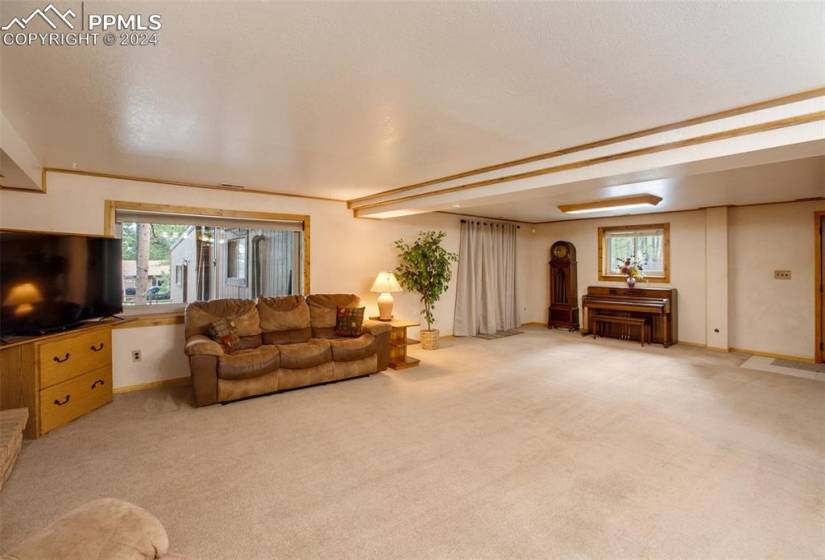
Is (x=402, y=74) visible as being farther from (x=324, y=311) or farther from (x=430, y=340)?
(x=430, y=340)

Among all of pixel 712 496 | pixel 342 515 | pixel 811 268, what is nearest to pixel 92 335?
pixel 342 515

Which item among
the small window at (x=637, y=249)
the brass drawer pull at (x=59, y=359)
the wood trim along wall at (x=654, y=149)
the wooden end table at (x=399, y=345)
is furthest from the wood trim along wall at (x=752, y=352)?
the brass drawer pull at (x=59, y=359)

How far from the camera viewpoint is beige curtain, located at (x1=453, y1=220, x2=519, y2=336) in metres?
7.11

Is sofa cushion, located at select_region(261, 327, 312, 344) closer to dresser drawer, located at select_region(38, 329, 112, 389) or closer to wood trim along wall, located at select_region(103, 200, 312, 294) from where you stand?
wood trim along wall, located at select_region(103, 200, 312, 294)

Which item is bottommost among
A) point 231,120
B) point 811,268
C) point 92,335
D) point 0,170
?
point 92,335

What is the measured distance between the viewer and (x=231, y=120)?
2.56 m

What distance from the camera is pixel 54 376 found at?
3.09 metres

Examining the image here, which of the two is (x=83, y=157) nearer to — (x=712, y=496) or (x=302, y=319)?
(x=302, y=319)

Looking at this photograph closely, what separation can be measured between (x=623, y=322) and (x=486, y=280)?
2440mm

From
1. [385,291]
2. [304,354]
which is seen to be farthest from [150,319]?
[385,291]

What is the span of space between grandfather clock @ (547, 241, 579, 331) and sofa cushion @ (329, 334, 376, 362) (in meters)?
4.86

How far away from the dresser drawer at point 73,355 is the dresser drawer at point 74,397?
0.06 m

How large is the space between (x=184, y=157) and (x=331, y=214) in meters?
2.34

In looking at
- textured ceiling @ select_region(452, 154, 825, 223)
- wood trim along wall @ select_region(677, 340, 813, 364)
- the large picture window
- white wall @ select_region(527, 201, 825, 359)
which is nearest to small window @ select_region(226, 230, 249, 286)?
the large picture window
